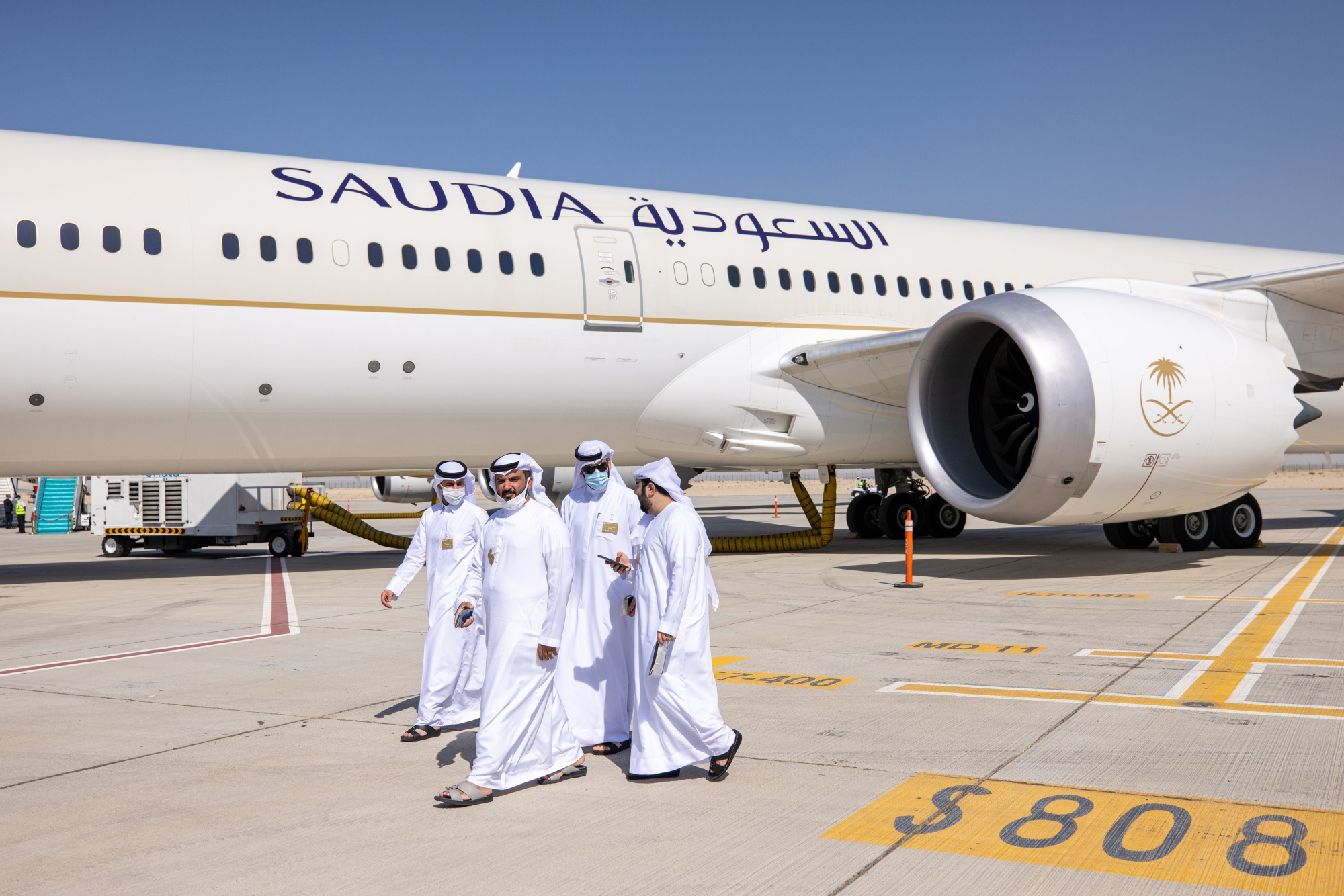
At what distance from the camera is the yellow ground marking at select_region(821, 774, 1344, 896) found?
3.64 meters

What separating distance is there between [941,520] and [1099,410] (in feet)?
27.9

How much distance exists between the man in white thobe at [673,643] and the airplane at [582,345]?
6871 mm

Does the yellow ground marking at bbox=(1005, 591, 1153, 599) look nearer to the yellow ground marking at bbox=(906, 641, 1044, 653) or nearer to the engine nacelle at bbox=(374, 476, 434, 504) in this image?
the yellow ground marking at bbox=(906, 641, 1044, 653)

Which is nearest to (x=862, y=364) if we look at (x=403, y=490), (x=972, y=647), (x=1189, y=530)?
(x=1189, y=530)

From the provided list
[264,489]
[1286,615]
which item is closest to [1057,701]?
[1286,615]

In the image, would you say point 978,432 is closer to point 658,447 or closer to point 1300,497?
point 658,447

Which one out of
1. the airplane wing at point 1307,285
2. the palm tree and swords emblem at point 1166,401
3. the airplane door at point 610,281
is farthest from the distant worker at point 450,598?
the airplane wing at point 1307,285

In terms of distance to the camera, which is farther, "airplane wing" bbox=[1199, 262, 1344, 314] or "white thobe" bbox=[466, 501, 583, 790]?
"airplane wing" bbox=[1199, 262, 1344, 314]

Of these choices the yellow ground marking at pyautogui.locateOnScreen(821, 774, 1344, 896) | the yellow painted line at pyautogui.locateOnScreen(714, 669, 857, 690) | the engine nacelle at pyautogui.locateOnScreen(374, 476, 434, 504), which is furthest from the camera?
the engine nacelle at pyautogui.locateOnScreen(374, 476, 434, 504)

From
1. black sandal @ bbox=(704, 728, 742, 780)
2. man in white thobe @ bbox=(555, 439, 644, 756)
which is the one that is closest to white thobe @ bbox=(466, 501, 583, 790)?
man in white thobe @ bbox=(555, 439, 644, 756)

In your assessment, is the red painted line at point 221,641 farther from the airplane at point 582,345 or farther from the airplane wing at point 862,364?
the airplane wing at point 862,364

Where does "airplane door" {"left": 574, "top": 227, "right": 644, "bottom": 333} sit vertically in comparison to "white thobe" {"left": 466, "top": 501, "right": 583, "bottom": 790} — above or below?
above

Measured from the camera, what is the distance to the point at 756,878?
3.69 meters

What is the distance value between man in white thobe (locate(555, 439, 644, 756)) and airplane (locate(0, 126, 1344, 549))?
6.57 meters
